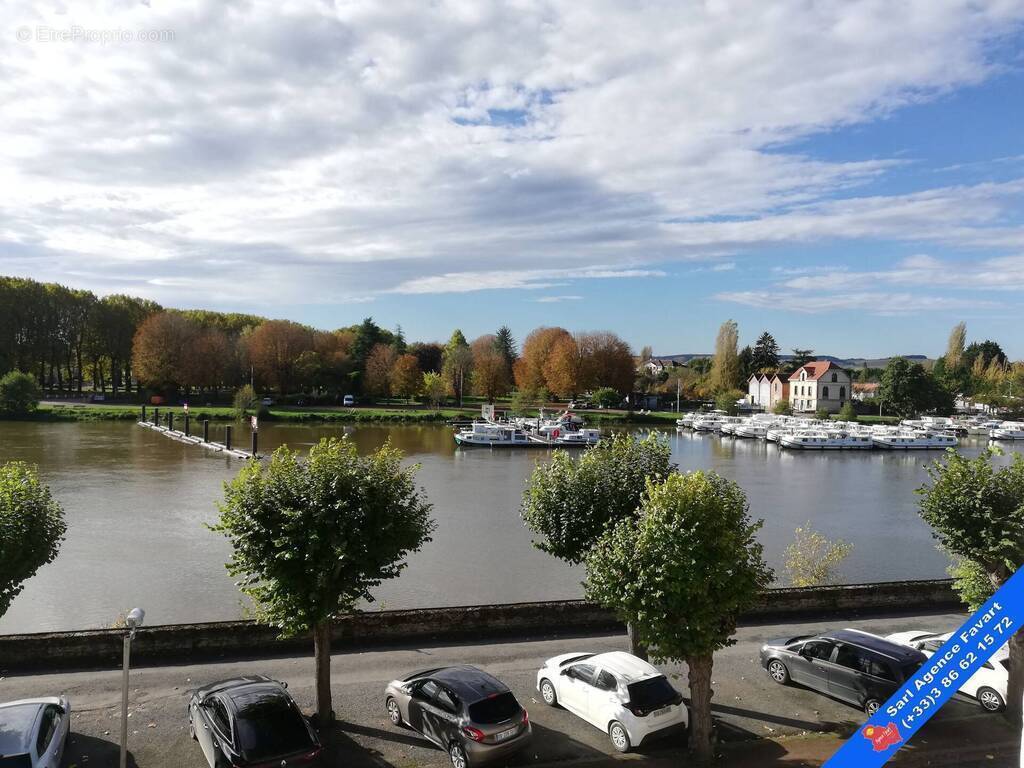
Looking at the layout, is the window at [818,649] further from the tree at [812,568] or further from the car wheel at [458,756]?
the tree at [812,568]

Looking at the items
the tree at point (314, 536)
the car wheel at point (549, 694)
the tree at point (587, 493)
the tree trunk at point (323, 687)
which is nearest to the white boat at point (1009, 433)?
the tree at point (587, 493)

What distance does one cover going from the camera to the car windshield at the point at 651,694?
986 cm

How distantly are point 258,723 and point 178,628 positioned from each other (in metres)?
4.88

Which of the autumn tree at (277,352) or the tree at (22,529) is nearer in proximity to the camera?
the tree at (22,529)

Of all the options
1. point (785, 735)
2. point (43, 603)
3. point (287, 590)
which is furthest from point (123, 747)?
point (43, 603)

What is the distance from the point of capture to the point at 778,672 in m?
Result: 12.1

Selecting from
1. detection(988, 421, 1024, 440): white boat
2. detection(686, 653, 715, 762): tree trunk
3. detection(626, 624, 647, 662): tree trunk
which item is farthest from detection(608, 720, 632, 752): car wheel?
detection(988, 421, 1024, 440): white boat

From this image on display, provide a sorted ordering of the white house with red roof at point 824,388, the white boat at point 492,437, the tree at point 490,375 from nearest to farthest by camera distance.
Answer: the white boat at point 492,437, the tree at point 490,375, the white house with red roof at point 824,388

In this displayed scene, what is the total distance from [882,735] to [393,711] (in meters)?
8.39

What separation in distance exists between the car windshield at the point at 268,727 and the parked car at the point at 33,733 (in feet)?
6.63

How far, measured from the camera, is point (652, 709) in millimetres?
9836

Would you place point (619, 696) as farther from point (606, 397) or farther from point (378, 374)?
point (606, 397)

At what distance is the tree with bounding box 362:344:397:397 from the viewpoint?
3482 inches

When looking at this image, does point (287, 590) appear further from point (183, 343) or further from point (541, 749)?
point (183, 343)
